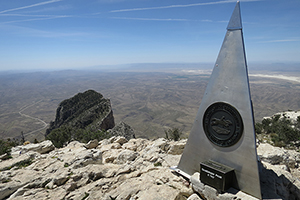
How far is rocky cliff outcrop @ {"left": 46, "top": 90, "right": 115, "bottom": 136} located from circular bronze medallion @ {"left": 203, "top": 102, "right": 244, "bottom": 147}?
31.8 meters

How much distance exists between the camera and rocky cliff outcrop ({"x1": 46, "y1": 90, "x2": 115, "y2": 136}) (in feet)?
133

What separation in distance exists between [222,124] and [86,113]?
41.1 meters

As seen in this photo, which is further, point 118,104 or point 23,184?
point 118,104

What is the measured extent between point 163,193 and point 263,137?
18.4m

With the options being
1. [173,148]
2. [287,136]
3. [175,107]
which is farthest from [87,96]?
[175,107]

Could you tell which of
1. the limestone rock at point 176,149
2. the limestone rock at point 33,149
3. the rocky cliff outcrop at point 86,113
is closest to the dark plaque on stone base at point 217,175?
the limestone rock at point 176,149

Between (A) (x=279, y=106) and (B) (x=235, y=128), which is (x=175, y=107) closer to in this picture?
(A) (x=279, y=106)

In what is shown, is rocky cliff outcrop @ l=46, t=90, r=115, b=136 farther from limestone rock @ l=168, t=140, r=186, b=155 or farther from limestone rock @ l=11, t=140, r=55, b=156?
limestone rock @ l=168, t=140, r=186, b=155

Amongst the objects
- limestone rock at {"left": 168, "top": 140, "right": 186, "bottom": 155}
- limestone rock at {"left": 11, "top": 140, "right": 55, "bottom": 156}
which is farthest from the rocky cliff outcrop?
limestone rock at {"left": 168, "top": 140, "right": 186, "bottom": 155}

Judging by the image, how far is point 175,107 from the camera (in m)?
136

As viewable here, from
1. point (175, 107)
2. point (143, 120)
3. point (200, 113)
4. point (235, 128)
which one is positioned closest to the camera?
point (235, 128)

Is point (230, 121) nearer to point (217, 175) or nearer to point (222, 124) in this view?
point (222, 124)

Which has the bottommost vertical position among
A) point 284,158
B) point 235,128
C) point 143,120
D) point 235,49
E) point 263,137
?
point 143,120

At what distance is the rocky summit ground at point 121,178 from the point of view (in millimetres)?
8477
